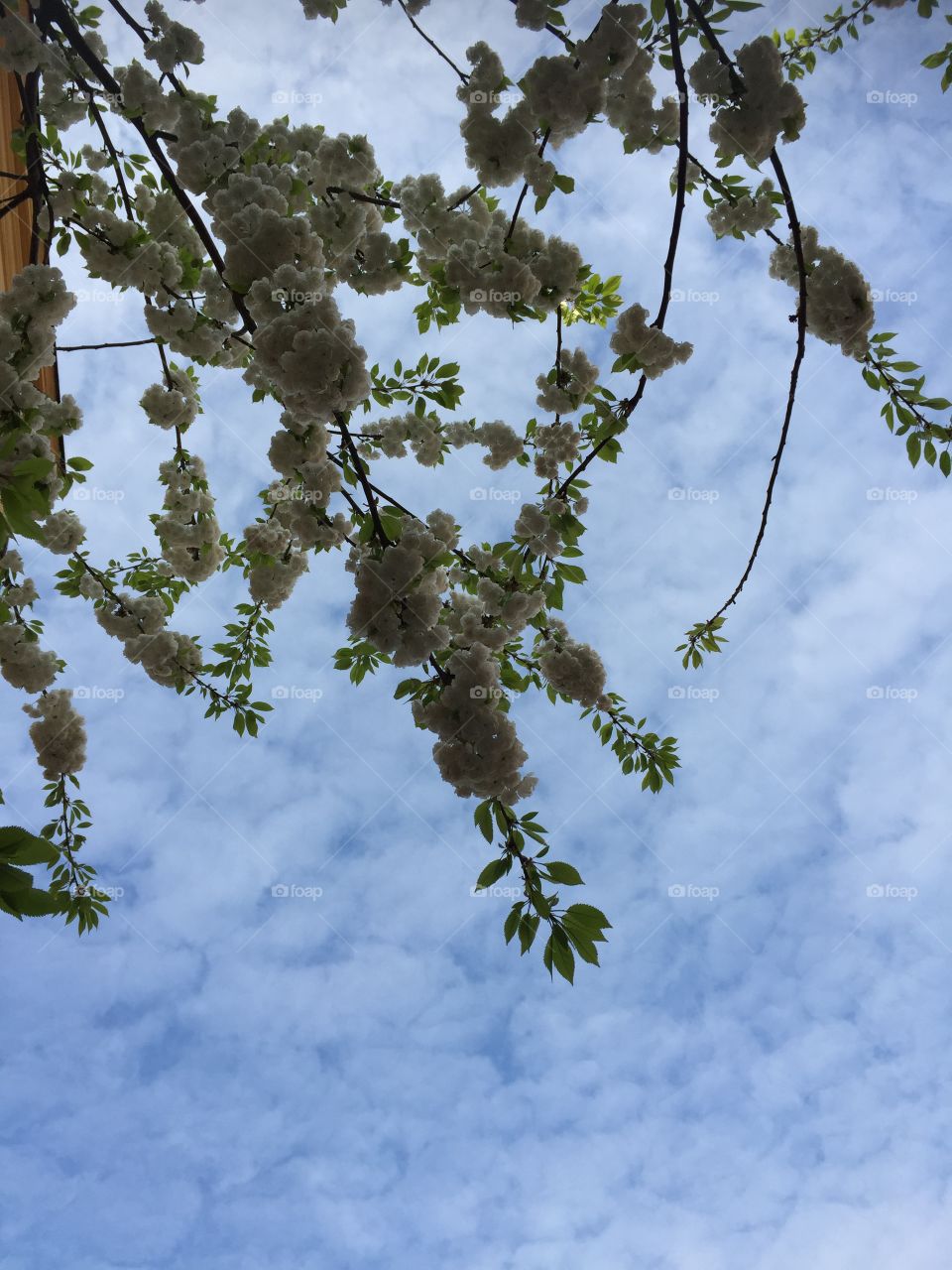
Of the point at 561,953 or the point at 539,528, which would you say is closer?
the point at 561,953

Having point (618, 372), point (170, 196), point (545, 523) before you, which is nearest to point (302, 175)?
point (170, 196)

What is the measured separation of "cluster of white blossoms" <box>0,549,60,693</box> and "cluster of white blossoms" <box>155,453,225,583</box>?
728 millimetres

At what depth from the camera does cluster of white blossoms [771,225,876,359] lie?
7.66 ft

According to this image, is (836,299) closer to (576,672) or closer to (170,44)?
(576,672)

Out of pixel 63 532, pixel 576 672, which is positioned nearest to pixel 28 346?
pixel 63 532

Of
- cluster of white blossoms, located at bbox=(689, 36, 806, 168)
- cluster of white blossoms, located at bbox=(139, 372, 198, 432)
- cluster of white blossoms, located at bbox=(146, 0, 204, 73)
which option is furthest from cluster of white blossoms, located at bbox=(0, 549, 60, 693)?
cluster of white blossoms, located at bbox=(689, 36, 806, 168)

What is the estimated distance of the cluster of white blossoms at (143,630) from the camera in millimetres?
3740

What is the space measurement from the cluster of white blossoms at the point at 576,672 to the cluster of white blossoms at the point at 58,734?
2.54 metres

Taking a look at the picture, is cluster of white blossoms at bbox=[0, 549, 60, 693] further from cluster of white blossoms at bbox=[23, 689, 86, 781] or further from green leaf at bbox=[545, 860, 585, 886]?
green leaf at bbox=[545, 860, 585, 886]

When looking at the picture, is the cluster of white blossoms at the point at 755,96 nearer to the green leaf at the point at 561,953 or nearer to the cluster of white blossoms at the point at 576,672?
the cluster of white blossoms at the point at 576,672

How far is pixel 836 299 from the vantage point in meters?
2.34

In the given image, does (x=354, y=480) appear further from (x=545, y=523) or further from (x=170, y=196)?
(x=170, y=196)

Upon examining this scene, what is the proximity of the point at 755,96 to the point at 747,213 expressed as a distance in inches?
22.2

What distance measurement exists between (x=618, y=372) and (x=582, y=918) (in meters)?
1.78
